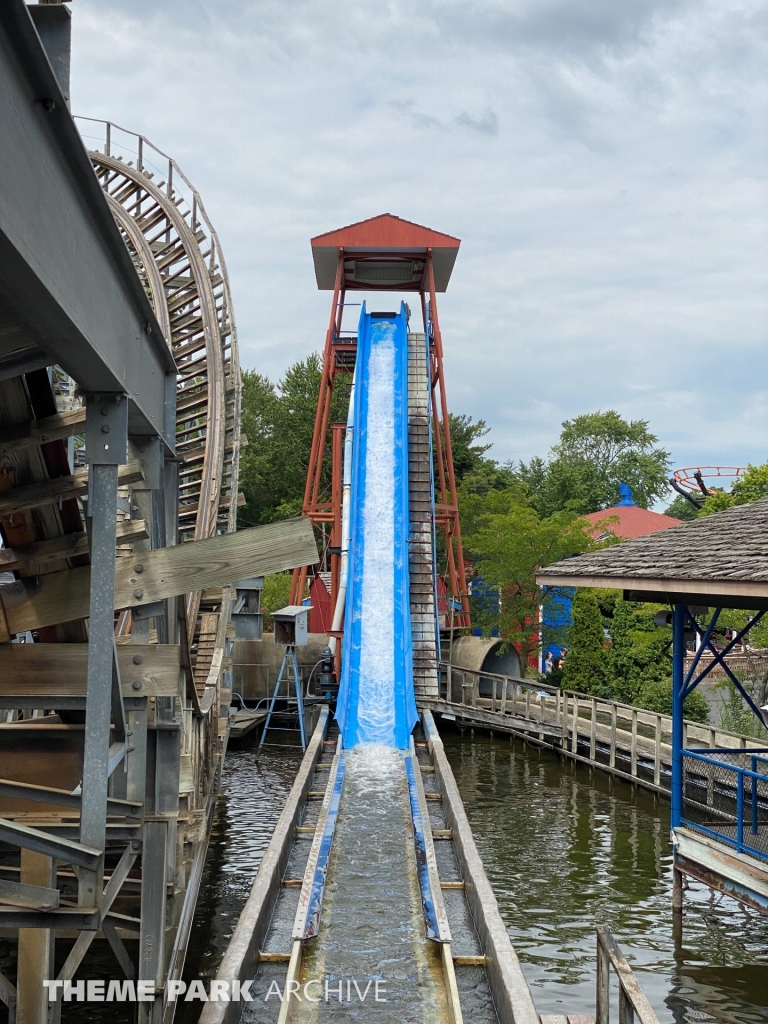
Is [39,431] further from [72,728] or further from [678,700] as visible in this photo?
[678,700]

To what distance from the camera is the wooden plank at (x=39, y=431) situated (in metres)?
5.08

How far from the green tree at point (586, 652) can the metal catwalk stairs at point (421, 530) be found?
472 centimetres

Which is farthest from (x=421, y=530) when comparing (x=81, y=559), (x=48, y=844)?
(x=48, y=844)

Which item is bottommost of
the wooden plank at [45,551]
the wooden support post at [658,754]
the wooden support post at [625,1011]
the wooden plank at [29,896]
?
the wooden support post at [658,754]

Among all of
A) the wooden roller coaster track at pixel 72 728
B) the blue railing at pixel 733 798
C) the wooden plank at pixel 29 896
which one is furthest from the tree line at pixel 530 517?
the wooden plank at pixel 29 896

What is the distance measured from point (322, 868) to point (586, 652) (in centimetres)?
1582

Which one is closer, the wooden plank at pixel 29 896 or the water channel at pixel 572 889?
the wooden plank at pixel 29 896

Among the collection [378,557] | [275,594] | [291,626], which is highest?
[378,557]

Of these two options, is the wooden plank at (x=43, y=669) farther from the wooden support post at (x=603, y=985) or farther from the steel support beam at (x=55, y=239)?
the wooden support post at (x=603, y=985)

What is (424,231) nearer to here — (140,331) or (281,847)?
(281,847)

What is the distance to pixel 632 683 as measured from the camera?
22.8m

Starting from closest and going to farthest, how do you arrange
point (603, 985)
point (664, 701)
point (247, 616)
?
point (603, 985) < point (247, 616) < point (664, 701)

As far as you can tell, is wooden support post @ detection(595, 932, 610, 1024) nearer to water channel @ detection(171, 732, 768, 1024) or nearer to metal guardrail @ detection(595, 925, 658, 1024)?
metal guardrail @ detection(595, 925, 658, 1024)

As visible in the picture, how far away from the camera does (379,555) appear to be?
21266 mm
